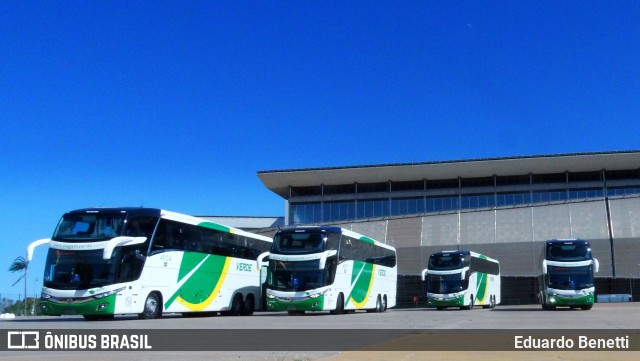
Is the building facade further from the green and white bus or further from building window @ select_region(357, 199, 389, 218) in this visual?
the green and white bus

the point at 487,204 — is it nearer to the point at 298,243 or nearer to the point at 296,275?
the point at 298,243

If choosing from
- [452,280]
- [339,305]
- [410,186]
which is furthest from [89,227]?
[410,186]

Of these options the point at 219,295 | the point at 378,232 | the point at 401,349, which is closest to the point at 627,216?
the point at 378,232

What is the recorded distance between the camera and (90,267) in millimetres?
20516

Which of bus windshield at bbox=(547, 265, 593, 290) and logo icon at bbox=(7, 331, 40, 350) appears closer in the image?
logo icon at bbox=(7, 331, 40, 350)

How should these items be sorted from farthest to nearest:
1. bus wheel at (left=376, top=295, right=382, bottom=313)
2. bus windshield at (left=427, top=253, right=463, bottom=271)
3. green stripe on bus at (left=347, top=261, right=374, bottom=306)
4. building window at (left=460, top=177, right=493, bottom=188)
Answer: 1. building window at (left=460, top=177, right=493, bottom=188)
2. bus windshield at (left=427, top=253, right=463, bottom=271)
3. bus wheel at (left=376, top=295, right=382, bottom=313)
4. green stripe on bus at (left=347, top=261, right=374, bottom=306)

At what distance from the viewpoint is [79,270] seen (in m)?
20.5

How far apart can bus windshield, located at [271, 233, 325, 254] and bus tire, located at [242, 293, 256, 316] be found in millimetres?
2952

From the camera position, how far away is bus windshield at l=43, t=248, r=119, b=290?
806 inches

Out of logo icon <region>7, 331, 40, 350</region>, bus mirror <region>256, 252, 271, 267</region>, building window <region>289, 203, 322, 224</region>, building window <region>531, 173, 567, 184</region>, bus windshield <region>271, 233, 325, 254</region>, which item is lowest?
logo icon <region>7, 331, 40, 350</region>

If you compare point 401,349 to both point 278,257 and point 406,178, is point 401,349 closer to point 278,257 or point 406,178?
point 278,257

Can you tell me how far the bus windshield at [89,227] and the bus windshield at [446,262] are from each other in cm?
2099

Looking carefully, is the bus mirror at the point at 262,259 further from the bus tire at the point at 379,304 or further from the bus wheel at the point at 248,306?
the bus tire at the point at 379,304

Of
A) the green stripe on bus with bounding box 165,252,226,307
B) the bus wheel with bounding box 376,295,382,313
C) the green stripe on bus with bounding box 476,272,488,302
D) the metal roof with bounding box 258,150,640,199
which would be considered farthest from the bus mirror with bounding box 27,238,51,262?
the metal roof with bounding box 258,150,640,199
